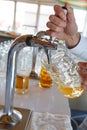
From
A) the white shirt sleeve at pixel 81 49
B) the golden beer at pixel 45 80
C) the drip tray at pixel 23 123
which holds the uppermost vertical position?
the white shirt sleeve at pixel 81 49

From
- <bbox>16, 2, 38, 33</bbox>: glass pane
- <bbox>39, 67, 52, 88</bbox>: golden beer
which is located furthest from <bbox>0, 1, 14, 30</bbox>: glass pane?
<bbox>39, 67, 52, 88</bbox>: golden beer

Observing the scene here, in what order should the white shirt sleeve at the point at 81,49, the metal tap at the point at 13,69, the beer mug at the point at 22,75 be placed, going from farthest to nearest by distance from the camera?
the white shirt sleeve at the point at 81,49, the beer mug at the point at 22,75, the metal tap at the point at 13,69

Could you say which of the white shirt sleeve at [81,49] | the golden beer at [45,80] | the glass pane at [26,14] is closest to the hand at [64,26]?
the white shirt sleeve at [81,49]

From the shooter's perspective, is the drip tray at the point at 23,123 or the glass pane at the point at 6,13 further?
the glass pane at the point at 6,13

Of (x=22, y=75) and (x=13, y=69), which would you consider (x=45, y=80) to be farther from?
(x=13, y=69)

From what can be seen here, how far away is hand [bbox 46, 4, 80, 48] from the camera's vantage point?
62 cm

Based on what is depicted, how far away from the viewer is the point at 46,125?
61 cm

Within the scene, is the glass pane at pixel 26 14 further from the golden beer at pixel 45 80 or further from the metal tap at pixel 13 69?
the metal tap at pixel 13 69

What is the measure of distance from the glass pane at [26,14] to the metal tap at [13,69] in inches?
94.8

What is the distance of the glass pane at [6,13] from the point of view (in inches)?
115

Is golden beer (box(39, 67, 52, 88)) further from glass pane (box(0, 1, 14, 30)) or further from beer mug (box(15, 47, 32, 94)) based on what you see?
glass pane (box(0, 1, 14, 30))

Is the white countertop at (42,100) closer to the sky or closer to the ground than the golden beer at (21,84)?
closer to the ground

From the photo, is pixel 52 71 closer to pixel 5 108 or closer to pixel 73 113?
pixel 5 108

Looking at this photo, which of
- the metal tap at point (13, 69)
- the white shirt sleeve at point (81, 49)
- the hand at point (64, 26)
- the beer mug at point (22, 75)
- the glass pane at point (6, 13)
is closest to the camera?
the metal tap at point (13, 69)
